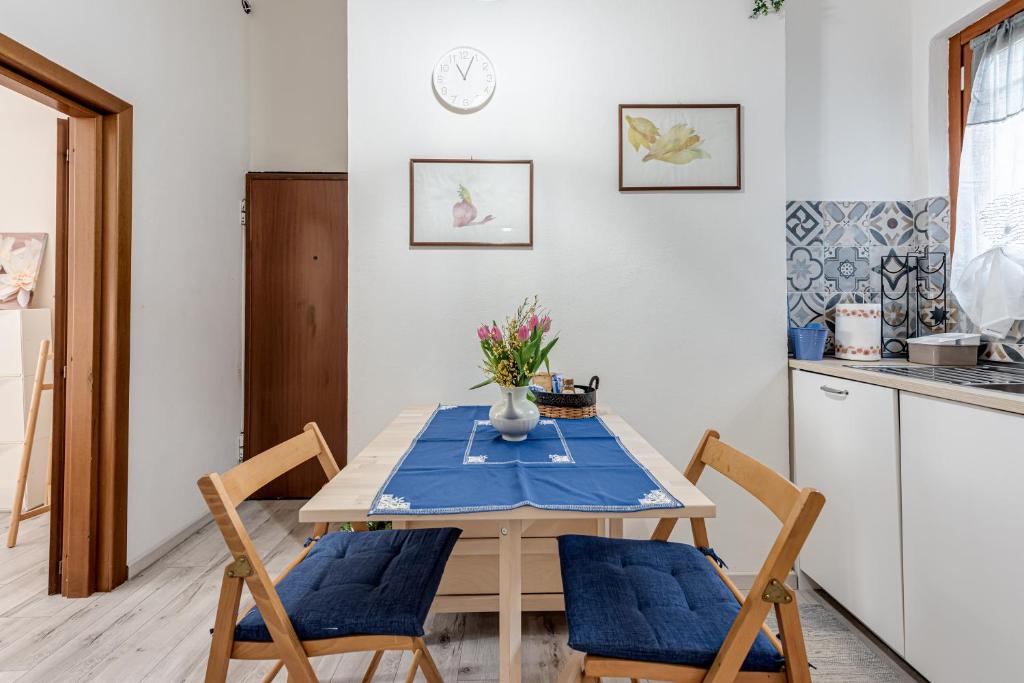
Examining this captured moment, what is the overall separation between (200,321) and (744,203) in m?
2.93

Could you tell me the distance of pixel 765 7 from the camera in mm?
2428

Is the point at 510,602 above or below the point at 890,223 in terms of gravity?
below

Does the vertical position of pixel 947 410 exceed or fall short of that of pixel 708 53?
it falls short

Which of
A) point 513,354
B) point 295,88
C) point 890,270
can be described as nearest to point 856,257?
point 890,270

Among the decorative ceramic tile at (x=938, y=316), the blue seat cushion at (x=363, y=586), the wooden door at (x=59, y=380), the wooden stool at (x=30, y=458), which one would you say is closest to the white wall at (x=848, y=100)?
the decorative ceramic tile at (x=938, y=316)

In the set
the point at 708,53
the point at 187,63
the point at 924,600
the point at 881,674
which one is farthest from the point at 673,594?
the point at 187,63

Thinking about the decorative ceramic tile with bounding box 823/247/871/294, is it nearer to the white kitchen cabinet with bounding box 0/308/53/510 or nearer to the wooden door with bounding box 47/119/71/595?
the wooden door with bounding box 47/119/71/595

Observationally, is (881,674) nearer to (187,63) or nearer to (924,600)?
(924,600)

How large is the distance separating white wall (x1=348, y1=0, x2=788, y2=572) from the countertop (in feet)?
0.75

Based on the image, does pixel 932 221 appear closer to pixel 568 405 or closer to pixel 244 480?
pixel 568 405

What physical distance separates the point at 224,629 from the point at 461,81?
2223 mm

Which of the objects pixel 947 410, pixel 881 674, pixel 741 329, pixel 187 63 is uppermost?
pixel 187 63

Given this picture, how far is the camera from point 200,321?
3.14 metres

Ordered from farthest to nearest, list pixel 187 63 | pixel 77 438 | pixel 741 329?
pixel 187 63, pixel 741 329, pixel 77 438
